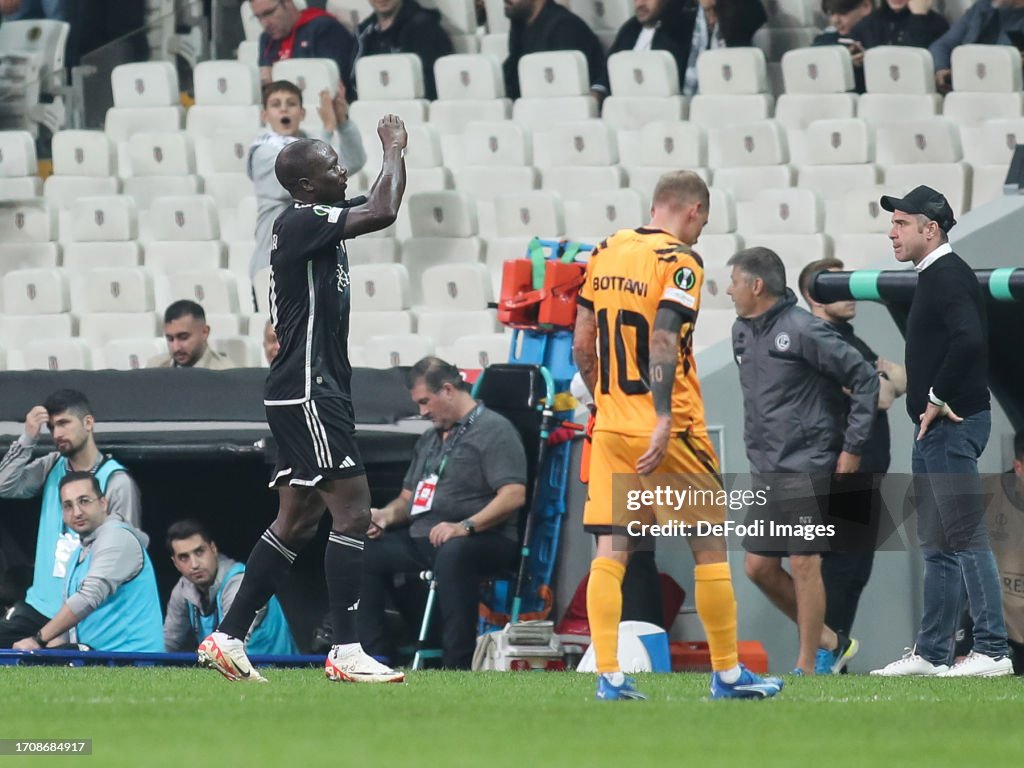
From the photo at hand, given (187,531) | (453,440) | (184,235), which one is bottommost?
(187,531)

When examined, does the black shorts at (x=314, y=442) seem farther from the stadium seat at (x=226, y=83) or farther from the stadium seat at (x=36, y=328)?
the stadium seat at (x=226, y=83)

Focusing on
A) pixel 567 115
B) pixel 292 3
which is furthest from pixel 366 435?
pixel 292 3

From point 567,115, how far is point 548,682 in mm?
7042

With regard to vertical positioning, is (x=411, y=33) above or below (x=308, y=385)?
above

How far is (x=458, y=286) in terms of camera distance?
12344mm

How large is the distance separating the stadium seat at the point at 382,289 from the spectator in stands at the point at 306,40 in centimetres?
263

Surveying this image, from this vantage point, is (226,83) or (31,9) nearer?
(226,83)

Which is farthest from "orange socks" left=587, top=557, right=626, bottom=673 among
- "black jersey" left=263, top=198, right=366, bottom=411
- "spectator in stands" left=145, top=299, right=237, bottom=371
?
"spectator in stands" left=145, top=299, right=237, bottom=371

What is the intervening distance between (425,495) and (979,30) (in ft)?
18.2

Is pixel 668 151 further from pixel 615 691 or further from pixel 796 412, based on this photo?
pixel 615 691

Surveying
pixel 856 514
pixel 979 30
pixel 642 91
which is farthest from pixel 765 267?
pixel 642 91

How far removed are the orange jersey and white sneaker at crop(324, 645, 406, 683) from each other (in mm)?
1348

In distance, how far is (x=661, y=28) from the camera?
45.0 ft

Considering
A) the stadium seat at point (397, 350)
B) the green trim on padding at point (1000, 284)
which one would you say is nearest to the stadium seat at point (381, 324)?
the stadium seat at point (397, 350)
